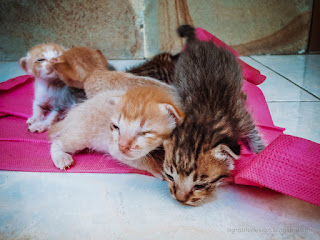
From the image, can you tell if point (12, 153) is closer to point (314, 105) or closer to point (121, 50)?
point (314, 105)

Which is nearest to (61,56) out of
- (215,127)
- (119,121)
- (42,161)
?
(42,161)

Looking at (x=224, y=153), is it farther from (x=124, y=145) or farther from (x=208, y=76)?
(x=208, y=76)

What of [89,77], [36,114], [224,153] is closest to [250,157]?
[224,153]

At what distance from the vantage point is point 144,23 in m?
3.66

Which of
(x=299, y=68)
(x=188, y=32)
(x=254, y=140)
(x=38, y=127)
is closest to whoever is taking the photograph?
(x=254, y=140)

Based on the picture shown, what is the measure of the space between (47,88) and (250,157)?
5.04 ft

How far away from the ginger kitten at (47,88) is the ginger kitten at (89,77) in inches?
7.3

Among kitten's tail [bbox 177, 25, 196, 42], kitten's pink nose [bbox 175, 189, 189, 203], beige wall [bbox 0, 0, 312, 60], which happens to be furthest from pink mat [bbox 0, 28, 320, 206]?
→ beige wall [bbox 0, 0, 312, 60]

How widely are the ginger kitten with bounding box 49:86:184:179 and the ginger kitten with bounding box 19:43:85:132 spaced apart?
443mm

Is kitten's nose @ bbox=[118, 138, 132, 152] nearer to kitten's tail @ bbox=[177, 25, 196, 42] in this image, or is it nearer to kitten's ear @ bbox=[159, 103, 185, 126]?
kitten's ear @ bbox=[159, 103, 185, 126]

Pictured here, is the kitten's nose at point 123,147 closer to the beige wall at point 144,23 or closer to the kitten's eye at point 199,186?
the kitten's eye at point 199,186

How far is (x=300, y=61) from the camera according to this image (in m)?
3.44

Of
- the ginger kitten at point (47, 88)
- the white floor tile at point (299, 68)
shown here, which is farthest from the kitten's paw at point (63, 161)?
the white floor tile at point (299, 68)

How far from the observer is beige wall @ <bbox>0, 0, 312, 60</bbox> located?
358cm
